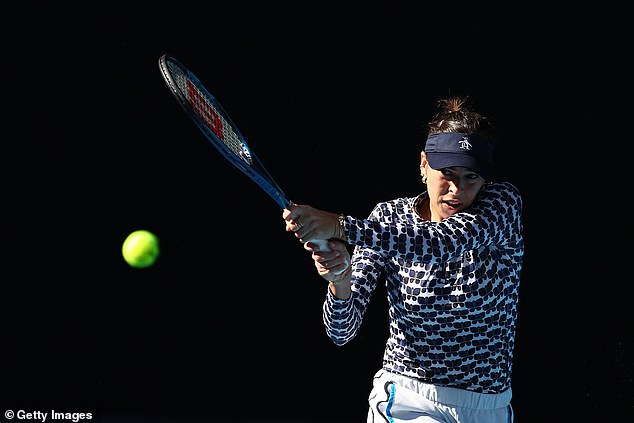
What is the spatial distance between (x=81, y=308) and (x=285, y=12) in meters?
1.52

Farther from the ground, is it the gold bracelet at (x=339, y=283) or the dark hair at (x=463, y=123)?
the dark hair at (x=463, y=123)

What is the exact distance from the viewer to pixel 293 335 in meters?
4.18

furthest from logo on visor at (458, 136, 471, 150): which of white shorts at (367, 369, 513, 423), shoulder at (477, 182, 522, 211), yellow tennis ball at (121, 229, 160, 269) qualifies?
yellow tennis ball at (121, 229, 160, 269)

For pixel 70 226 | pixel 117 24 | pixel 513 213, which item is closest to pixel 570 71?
pixel 513 213

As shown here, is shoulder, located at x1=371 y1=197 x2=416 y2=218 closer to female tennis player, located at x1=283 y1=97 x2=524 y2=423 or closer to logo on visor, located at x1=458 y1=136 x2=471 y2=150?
female tennis player, located at x1=283 y1=97 x2=524 y2=423

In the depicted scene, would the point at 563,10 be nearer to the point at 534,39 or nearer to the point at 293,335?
the point at 534,39

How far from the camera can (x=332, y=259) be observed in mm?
2566

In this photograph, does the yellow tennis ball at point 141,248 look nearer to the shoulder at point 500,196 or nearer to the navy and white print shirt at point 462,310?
the navy and white print shirt at point 462,310

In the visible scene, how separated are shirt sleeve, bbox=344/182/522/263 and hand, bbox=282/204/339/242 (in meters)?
0.04

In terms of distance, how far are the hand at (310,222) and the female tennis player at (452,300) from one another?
196 millimetres

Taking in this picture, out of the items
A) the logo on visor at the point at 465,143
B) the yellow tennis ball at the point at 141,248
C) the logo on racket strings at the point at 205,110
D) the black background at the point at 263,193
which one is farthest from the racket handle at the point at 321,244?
the yellow tennis ball at the point at 141,248

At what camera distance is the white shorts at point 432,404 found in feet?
9.00

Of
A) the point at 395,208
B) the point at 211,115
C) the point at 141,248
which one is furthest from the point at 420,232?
the point at 141,248

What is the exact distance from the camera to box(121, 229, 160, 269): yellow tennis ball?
13.4 feet
